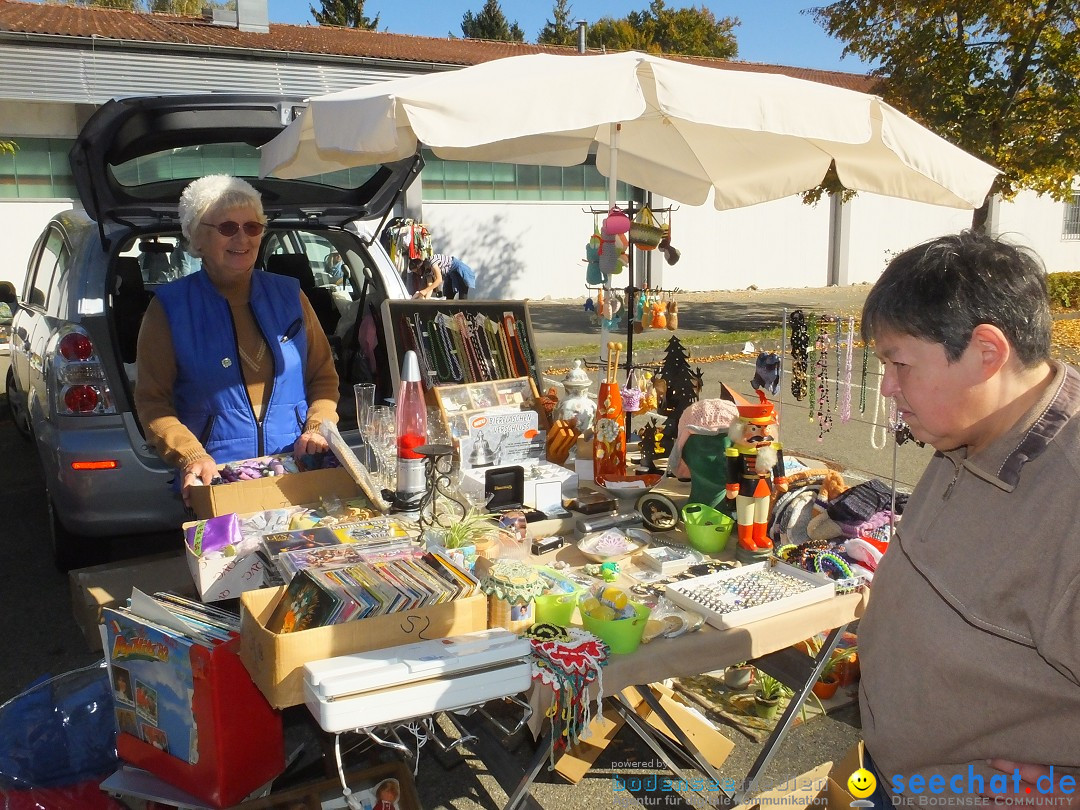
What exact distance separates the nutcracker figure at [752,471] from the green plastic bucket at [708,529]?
0.06m

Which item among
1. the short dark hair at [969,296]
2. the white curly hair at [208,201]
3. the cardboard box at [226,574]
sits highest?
the white curly hair at [208,201]

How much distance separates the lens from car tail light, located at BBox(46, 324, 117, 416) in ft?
11.3

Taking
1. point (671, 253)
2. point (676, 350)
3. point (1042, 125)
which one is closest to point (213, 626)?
point (676, 350)

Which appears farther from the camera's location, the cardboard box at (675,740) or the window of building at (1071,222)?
the window of building at (1071,222)

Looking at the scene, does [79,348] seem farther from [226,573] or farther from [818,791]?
[818,791]

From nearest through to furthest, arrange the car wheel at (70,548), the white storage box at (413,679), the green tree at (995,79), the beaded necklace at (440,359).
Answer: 1. the white storage box at (413,679)
2. the beaded necklace at (440,359)
3. the car wheel at (70,548)
4. the green tree at (995,79)

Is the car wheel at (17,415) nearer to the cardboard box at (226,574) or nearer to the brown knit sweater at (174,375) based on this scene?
the brown knit sweater at (174,375)

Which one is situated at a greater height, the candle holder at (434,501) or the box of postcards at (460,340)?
the box of postcards at (460,340)

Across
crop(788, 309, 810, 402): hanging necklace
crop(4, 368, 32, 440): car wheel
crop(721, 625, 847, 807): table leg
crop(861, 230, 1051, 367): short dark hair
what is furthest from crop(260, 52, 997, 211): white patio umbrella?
crop(4, 368, 32, 440): car wheel

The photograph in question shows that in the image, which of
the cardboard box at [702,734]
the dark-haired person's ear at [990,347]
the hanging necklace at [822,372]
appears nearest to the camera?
the dark-haired person's ear at [990,347]

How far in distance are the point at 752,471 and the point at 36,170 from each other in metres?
13.5

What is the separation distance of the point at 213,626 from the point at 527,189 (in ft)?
48.7

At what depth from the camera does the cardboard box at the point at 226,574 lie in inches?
81.5

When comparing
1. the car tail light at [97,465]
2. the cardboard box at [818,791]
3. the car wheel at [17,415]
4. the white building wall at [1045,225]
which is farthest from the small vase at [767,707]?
the white building wall at [1045,225]
